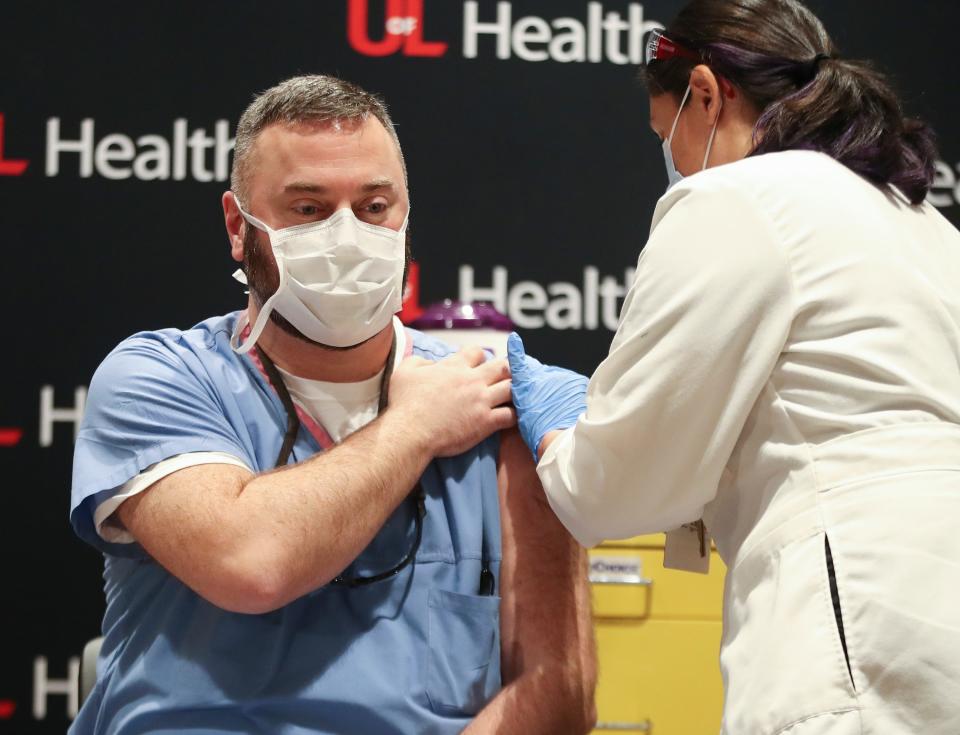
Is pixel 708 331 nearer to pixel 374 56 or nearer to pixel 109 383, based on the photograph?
pixel 109 383

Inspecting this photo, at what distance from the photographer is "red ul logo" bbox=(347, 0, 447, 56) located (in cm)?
326

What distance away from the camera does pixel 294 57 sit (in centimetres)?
327

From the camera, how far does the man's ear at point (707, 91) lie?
1733 mm

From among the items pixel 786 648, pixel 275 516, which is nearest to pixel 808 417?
pixel 786 648

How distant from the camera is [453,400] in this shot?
169cm

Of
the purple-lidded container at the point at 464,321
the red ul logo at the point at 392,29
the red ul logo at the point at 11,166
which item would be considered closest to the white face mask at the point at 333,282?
the purple-lidded container at the point at 464,321

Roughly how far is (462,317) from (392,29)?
86 centimetres

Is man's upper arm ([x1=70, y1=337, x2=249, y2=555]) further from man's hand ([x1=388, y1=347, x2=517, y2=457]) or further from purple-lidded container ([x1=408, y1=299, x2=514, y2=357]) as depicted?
purple-lidded container ([x1=408, y1=299, x2=514, y2=357])

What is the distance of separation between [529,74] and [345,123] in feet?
5.25

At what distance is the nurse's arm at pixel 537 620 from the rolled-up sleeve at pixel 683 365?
0.65ft

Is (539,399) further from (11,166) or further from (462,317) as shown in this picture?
(11,166)

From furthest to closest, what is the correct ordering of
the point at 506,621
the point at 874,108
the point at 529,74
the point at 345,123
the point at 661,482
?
the point at 529,74
the point at 345,123
the point at 506,621
the point at 874,108
the point at 661,482

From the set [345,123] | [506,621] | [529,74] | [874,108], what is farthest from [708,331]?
[529,74]

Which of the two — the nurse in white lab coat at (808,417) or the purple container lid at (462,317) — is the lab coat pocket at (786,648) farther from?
the purple container lid at (462,317)
